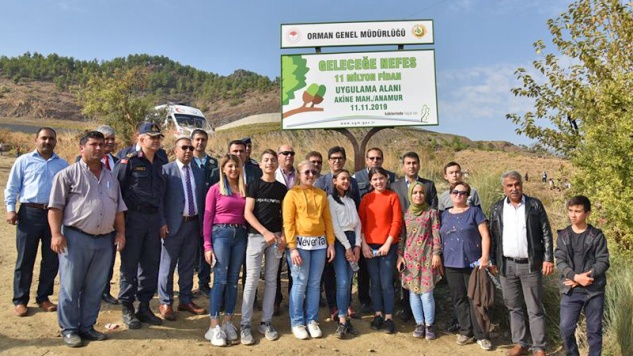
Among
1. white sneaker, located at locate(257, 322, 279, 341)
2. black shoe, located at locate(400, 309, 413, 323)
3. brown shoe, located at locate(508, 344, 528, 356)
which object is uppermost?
white sneaker, located at locate(257, 322, 279, 341)

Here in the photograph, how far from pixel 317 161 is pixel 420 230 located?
1351mm

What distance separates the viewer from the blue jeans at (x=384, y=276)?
15.8 ft

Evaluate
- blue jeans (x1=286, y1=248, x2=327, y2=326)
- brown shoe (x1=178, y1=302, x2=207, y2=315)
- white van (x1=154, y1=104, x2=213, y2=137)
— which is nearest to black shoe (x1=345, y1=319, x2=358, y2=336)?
blue jeans (x1=286, y1=248, x2=327, y2=326)

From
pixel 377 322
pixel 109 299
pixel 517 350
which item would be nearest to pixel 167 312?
pixel 109 299

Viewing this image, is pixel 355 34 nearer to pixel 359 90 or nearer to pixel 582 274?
pixel 359 90

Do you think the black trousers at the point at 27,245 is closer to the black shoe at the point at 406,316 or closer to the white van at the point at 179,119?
the black shoe at the point at 406,316

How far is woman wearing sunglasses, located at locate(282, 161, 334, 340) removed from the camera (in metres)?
4.42

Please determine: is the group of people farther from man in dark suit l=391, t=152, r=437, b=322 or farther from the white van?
the white van

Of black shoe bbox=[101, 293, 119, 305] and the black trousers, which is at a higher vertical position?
the black trousers

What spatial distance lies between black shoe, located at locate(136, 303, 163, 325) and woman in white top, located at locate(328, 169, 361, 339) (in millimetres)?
1909

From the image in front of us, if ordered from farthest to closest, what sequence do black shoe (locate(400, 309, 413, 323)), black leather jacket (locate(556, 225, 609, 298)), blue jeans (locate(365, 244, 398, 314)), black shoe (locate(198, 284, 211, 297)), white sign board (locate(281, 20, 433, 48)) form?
white sign board (locate(281, 20, 433, 48))
black shoe (locate(198, 284, 211, 297))
black shoe (locate(400, 309, 413, 323))
blue jeans (locate(365, 244, 398, 314))
black leather jacket (locate(556, 225, 609, 298))

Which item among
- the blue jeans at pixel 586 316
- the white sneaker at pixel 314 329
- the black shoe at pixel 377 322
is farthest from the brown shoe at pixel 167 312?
the blue jeans at pixel 586 316

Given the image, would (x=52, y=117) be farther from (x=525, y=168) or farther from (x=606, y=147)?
(x=606, y=147)

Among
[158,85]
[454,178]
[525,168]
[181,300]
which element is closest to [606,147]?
[454,178]
